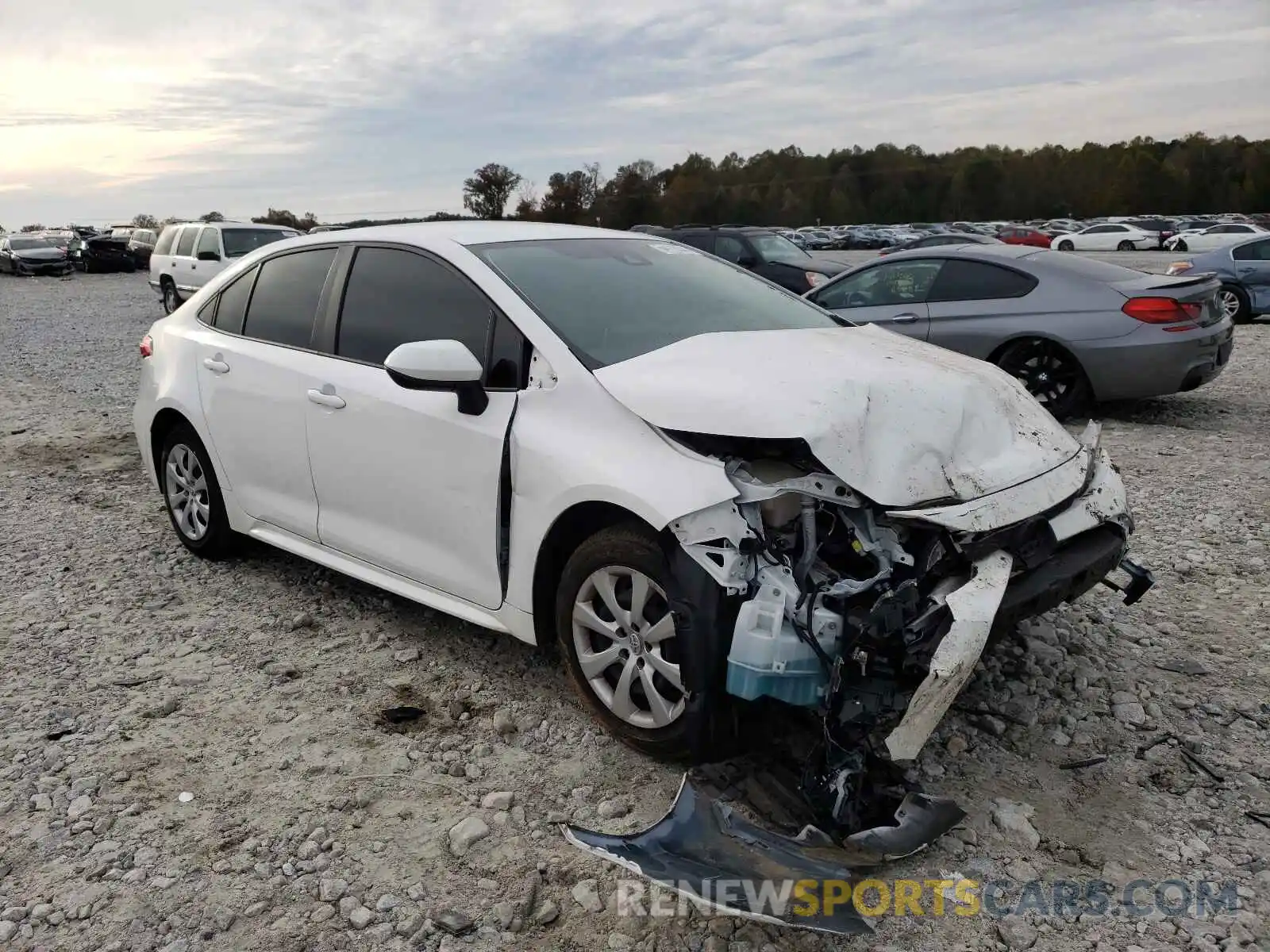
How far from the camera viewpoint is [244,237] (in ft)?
60.5

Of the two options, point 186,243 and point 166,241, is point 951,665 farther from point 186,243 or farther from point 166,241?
point 166,241

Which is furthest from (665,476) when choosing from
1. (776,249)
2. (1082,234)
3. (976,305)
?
(1082,234)

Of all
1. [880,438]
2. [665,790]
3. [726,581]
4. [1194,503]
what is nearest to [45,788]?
[665,790]

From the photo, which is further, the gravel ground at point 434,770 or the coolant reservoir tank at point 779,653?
the coolant reservoir tank at point 779,653

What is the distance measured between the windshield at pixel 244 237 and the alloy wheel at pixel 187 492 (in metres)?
14.1

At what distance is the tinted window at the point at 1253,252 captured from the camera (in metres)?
14.5

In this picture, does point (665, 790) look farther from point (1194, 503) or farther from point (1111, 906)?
point (1194, 503)

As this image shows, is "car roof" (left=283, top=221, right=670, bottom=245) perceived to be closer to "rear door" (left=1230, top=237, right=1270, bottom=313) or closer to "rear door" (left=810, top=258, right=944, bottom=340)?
"rear door" (left=810, top=258, right=944, bottom=340)

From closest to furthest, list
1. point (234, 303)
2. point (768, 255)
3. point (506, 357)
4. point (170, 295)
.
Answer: point (506, 357) → point (234, 303) → point (768, 255) → point (170, 295)

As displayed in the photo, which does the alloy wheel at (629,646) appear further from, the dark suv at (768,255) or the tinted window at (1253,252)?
the tinted window at (1253,252)

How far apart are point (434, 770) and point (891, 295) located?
6771 mm

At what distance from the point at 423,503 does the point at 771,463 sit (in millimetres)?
1376

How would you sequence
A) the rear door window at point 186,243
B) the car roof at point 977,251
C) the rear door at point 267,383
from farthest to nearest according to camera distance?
the rear door window at point 186,243 < the car roof at point 977,251 < the rear door at point 267,383

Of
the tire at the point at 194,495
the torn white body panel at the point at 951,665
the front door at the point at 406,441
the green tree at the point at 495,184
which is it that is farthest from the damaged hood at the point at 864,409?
the green tree at the point at 495,184
